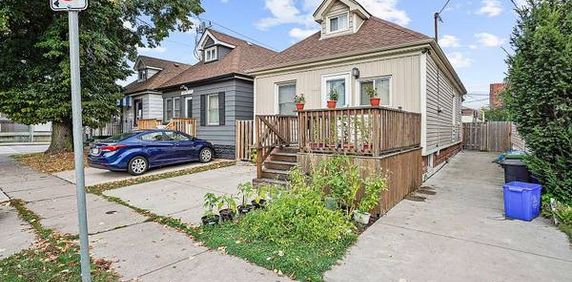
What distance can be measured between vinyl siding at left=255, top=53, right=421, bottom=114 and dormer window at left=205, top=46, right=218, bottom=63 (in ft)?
14.4

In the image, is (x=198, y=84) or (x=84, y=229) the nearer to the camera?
(x=84, y=229)

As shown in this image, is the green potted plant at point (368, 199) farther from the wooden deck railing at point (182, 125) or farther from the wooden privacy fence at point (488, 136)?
the wooden privacy fence at point (488, 136)

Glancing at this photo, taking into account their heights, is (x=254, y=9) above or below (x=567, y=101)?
above

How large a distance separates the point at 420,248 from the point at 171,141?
28.3ft

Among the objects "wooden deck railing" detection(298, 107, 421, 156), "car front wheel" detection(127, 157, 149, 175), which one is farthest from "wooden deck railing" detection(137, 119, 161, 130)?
"wooden deck railing" detection(298, 107, 421, 156)

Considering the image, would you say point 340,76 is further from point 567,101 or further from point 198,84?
point 198,84

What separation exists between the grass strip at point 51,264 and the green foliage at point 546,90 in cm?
662

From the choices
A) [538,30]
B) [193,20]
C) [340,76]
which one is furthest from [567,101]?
[193,20]

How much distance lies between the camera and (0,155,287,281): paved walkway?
319cm

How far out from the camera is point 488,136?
17547mm

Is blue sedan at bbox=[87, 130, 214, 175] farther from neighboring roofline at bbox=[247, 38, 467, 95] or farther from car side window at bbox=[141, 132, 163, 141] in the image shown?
neighboring roofline at bbox=[247, 38, 467, 95]

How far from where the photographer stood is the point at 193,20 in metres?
16.4

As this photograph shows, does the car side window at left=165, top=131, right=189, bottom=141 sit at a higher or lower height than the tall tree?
lower

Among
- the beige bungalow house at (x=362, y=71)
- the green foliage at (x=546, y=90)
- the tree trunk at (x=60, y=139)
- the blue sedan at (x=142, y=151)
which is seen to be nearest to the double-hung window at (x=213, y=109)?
the blue sedan at (x=142, y=151)
